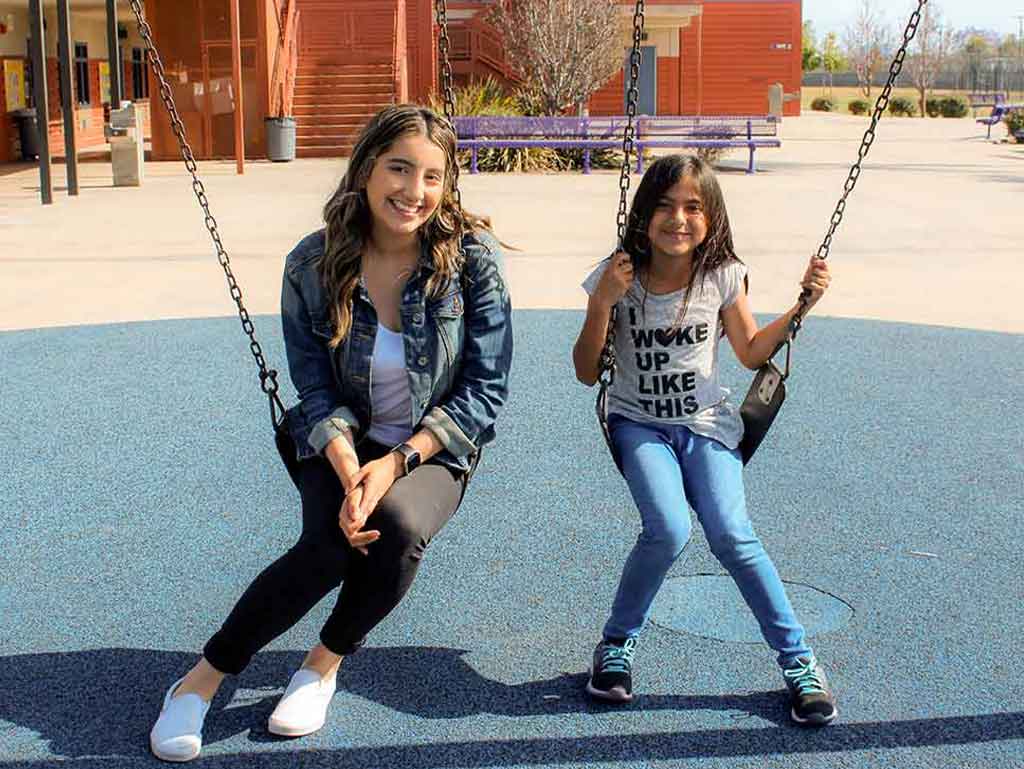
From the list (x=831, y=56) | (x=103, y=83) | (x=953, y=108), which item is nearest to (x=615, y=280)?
(x=103, y=83)

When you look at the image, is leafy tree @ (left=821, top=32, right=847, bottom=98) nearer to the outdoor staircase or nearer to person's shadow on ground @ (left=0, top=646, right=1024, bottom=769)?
the outdoor staircase

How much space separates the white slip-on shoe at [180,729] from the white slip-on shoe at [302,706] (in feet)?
0.55

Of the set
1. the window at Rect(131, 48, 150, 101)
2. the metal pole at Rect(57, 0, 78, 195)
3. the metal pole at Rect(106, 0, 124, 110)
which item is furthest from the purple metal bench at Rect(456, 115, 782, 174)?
the window at Rect(131, 48, 150, 101)

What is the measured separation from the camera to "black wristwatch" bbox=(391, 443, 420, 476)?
3.17 metres

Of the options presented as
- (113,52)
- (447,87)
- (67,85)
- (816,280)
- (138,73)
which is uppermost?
(138,73)

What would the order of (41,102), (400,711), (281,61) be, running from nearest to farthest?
(400,711), (41,102), (281,61)

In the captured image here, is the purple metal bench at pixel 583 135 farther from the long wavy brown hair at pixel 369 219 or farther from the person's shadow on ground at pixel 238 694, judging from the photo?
the person's shadow on ground at pixel 238 694

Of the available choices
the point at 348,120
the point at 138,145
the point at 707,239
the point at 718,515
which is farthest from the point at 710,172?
the point at 348,120

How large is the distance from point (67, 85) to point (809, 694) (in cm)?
1559

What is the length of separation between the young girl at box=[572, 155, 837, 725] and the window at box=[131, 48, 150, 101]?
1237 inches

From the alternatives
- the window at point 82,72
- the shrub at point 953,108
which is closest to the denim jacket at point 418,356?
the window at point 82,72

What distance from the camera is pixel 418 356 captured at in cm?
327

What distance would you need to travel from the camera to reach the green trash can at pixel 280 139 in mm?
22625

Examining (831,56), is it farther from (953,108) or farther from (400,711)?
(400,711)
